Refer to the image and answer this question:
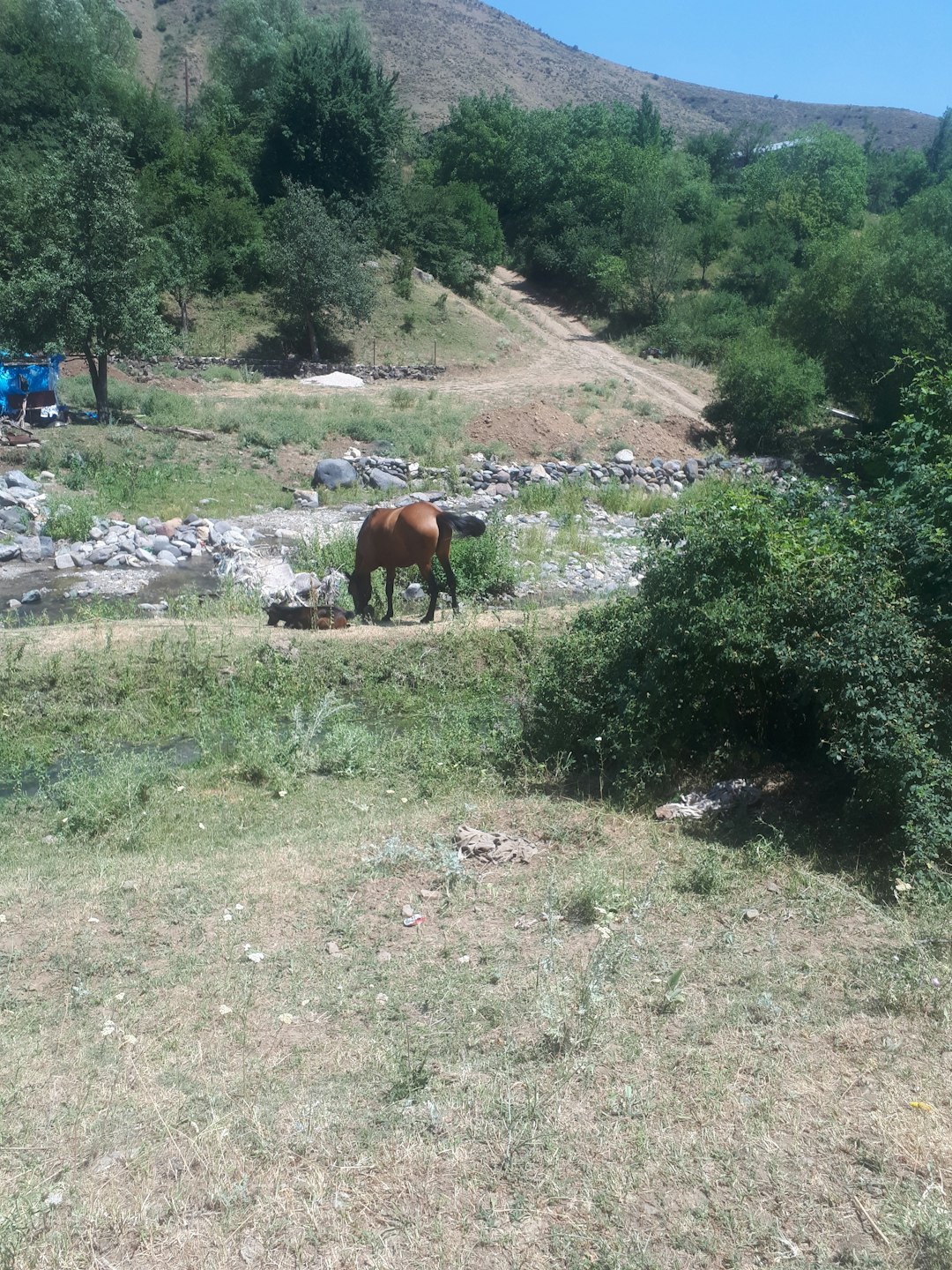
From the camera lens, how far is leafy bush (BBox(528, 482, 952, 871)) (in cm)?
648

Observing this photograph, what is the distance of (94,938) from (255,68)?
202ft

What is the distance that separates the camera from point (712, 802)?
7785mm

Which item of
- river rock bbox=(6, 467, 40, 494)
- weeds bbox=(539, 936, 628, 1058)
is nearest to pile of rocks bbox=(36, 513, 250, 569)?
river rock bbox=(6, 467, 40, 494)

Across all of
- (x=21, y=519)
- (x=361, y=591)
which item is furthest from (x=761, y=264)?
(x=361, y=591)

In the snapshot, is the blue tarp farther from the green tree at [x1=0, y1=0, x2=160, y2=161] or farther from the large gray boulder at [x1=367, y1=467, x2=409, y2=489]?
the green tree at [x1=0, y1=0, x2=160, y2=161]

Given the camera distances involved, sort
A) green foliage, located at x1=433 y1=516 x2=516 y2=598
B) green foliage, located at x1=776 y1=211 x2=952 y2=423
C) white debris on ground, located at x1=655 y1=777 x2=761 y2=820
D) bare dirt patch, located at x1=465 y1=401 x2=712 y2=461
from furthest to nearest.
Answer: green foliage, located at x1=776 y1=211 x2=952 y2=423
bare dirt patch, located at x1=465 y1=401 x2=712 y2=461
green foliage, located at x1=433 y1=516 x2=516 y2=598
white debris on ground, located at x1=655 y1=777 x2=761 y2=820

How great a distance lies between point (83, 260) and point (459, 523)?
53.1 feet

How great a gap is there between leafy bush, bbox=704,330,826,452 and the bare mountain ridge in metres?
57.8

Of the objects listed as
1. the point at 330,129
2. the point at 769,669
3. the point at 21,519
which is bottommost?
the point at 21,519

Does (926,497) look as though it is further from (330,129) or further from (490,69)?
(490,69)

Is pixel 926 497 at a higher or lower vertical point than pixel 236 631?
higher

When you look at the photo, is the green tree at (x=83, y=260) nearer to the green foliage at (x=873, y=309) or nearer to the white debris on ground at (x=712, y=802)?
the green foliage at (x=873, y=309)

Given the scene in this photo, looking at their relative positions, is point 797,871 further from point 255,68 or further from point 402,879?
point 255,68

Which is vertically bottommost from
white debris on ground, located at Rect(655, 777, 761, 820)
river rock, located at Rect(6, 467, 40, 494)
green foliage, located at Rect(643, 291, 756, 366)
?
river rock, located at Rect(6, 467, 40, 494)
